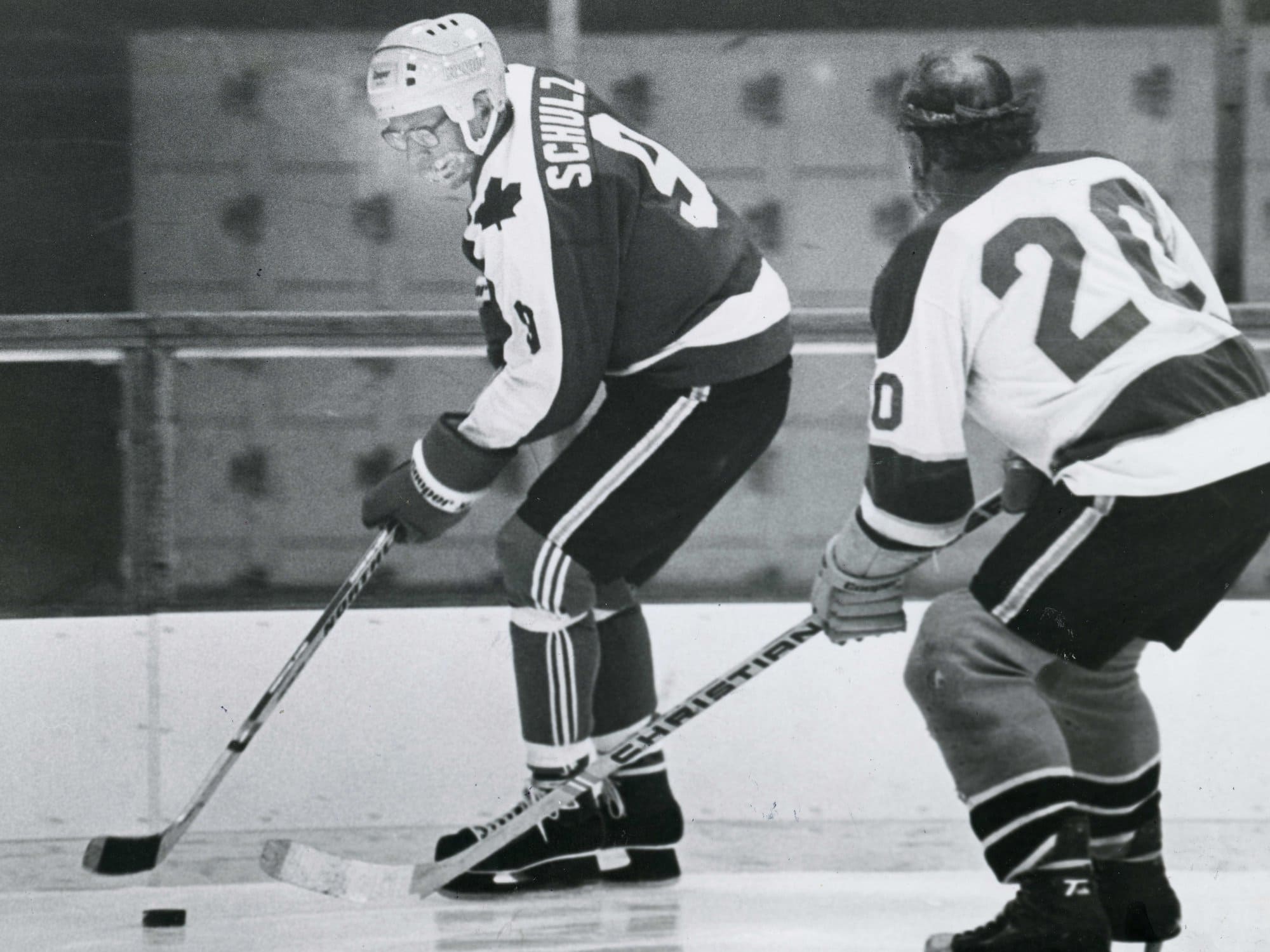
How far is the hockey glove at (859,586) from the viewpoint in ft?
7.17

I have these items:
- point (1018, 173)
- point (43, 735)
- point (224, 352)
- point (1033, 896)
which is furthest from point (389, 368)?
point (1033, 896)

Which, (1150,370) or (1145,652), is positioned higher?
(1150,370)

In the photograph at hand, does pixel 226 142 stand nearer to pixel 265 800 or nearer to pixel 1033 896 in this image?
pixel 265 800

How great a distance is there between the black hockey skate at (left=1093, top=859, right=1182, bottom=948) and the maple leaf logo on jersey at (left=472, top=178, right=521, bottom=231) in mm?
1115

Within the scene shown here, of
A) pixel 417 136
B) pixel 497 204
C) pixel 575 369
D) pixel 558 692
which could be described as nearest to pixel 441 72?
pixel 417 136

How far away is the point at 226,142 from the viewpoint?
2867 mm

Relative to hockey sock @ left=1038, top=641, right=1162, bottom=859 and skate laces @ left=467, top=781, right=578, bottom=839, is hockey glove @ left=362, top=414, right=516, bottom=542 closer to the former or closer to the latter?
skate laces @ left=467, top=781, right=578, bottom=839

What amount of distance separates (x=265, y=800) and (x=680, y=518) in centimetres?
81

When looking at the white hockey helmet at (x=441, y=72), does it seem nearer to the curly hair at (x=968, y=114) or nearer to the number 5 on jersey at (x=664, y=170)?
the number 5 on jersey at (x=664, y=170)

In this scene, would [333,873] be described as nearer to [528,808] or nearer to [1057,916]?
[528,808]

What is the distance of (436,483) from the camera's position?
268cm

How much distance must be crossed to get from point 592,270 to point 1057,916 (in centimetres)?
103

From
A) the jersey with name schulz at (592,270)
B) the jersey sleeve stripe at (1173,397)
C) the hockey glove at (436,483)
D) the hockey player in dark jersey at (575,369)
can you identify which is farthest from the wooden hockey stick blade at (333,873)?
the jersey sleeve stripe at (1173,397)

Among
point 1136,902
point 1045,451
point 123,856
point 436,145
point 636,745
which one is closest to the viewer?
point 1045,451
